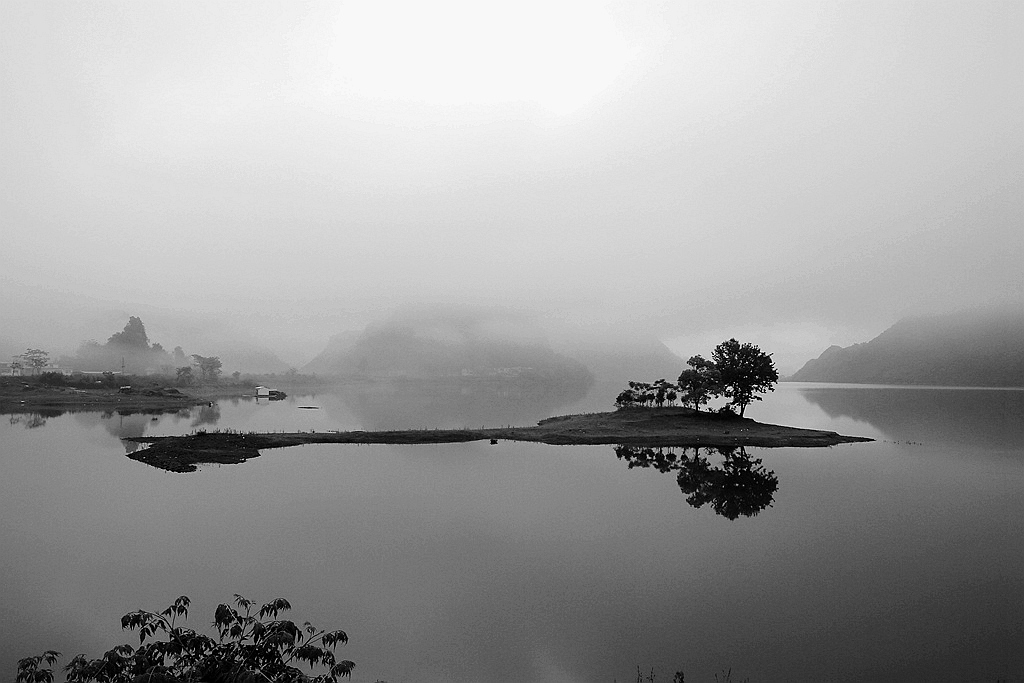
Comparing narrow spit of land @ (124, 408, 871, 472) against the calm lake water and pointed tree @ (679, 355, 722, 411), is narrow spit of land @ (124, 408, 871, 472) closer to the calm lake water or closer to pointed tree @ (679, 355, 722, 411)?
→ pointed tree @ (679, 355, 722, 411)

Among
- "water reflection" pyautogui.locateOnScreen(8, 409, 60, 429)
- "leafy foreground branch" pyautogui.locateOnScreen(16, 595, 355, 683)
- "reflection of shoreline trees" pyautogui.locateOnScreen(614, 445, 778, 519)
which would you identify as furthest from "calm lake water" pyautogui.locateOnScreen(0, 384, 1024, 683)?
"water reflection" pyautogui.locateOnScreen(8, 409, 60, 429)

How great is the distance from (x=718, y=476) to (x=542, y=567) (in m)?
29.1

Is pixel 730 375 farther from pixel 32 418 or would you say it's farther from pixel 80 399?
pixel 80 399

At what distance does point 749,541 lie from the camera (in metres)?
28.5

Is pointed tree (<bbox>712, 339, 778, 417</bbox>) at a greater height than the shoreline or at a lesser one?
greater

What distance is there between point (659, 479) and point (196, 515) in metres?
34.2

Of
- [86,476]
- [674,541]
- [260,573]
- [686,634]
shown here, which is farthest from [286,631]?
[86,476]

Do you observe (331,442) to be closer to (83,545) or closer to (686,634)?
(83,545)

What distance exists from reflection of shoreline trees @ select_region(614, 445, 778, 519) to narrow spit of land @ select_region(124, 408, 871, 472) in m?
5.46

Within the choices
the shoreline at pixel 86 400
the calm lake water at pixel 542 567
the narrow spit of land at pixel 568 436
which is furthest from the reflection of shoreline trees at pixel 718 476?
the shoreline at pixel 86 400

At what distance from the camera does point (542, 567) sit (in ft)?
79.0

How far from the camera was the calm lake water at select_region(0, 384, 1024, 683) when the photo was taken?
55.2ft

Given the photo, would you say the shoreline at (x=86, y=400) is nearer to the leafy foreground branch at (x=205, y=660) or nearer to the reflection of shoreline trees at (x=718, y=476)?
the reflection of shoreline trees at (x=718, y=476)

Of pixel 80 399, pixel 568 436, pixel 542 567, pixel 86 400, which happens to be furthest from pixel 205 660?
pixel 80 399
